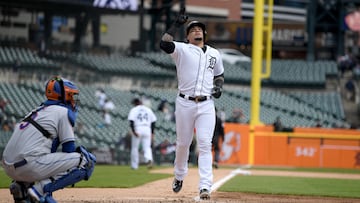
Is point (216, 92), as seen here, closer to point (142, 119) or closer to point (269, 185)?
point (269, 185)

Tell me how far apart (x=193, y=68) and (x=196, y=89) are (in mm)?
250

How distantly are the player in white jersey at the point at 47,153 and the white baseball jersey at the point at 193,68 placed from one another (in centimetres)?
233

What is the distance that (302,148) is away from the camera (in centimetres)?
2711

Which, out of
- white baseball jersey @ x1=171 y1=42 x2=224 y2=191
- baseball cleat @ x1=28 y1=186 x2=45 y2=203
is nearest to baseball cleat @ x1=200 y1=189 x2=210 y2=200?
white baseball jersey @ x1=171 y1=42 x2=224 y2=191

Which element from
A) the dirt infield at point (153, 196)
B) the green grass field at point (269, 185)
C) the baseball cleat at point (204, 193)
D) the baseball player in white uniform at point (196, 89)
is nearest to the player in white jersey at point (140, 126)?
the green grass field at point (269, 185)

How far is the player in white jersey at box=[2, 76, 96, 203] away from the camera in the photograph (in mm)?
7781

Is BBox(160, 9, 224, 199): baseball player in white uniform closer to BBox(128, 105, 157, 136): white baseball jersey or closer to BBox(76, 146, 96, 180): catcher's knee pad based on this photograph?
BBox(76, 146, 96, 180): catcher's knee pad

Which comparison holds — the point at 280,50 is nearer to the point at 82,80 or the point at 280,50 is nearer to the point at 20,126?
the point at 82,80

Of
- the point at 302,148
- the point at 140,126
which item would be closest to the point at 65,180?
the point at 140,126

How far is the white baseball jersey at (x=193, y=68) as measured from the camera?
10.3 meters

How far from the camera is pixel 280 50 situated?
47.1 m

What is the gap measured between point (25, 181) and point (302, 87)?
108 ft

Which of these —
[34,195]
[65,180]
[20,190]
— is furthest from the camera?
[65,180]

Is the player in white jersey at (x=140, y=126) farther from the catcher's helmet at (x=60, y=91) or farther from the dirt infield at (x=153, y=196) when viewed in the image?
the catcher's helmet at (x=60, y=91)
